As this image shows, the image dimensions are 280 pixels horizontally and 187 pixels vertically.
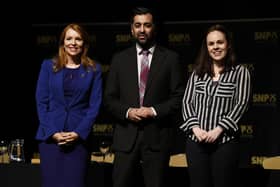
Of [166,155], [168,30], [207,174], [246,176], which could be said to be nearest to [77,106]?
[166,155]

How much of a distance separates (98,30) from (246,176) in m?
2.39

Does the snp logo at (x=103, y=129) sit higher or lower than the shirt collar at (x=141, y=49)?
lower

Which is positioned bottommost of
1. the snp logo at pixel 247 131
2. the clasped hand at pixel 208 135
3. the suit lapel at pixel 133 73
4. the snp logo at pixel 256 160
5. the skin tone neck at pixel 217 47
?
the snp logo at pixel 256 160

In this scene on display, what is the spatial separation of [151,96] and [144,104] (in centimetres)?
7

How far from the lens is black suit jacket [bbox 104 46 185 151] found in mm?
3822

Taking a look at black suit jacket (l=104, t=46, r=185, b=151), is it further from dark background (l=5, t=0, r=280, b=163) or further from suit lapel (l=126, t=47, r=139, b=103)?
dark background (l=5, t=0, r=280, b=163)

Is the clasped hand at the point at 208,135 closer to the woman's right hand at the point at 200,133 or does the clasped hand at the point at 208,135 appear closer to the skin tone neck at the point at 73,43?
the woman's right hand at the point at 200,133

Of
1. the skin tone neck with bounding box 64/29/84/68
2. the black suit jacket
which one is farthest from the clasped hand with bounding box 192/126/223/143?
the skin tone neck with bounding box 64/29/84/68

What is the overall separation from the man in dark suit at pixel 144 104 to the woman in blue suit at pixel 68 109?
0.49 ft

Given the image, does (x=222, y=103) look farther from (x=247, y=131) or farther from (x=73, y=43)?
(x=247, y=131)

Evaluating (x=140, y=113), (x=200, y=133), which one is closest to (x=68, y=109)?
(x=140, y=113)

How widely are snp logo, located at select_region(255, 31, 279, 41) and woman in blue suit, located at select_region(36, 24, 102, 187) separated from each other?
224 cm

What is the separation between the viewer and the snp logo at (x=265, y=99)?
564cm

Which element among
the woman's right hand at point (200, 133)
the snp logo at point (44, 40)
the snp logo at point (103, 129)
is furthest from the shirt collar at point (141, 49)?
the snp logo at point (44, 40)
